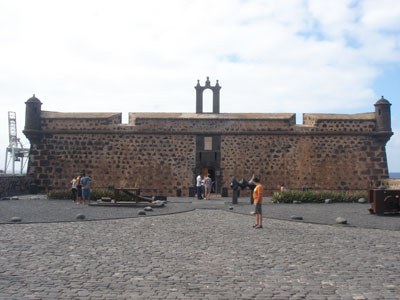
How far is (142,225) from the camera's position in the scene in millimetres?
10258

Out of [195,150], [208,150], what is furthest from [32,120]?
[208,150]

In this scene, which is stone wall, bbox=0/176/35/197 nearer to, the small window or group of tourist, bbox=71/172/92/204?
group of tourist, bbox=71/172/92/204

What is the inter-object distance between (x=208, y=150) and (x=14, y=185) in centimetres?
1106

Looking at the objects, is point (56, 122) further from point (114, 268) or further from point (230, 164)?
point (114, 268)

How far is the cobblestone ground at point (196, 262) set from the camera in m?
4.76

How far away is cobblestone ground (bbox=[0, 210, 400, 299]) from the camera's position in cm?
476

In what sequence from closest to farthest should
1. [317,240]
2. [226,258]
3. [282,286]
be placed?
[282,286]
[226,258]
[317,240]

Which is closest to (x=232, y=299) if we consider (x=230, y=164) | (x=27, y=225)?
(x=27, y=225)

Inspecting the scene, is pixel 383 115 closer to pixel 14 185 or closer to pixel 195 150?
pixel 195 150

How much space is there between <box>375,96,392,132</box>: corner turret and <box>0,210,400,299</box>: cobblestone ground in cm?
1491

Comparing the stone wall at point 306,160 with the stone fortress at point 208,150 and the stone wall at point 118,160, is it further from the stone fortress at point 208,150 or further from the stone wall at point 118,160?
the stone wall at point 118,160

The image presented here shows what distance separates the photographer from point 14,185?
21438 mm

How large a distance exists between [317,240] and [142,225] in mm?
4501

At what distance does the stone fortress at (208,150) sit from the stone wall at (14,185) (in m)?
0.67
